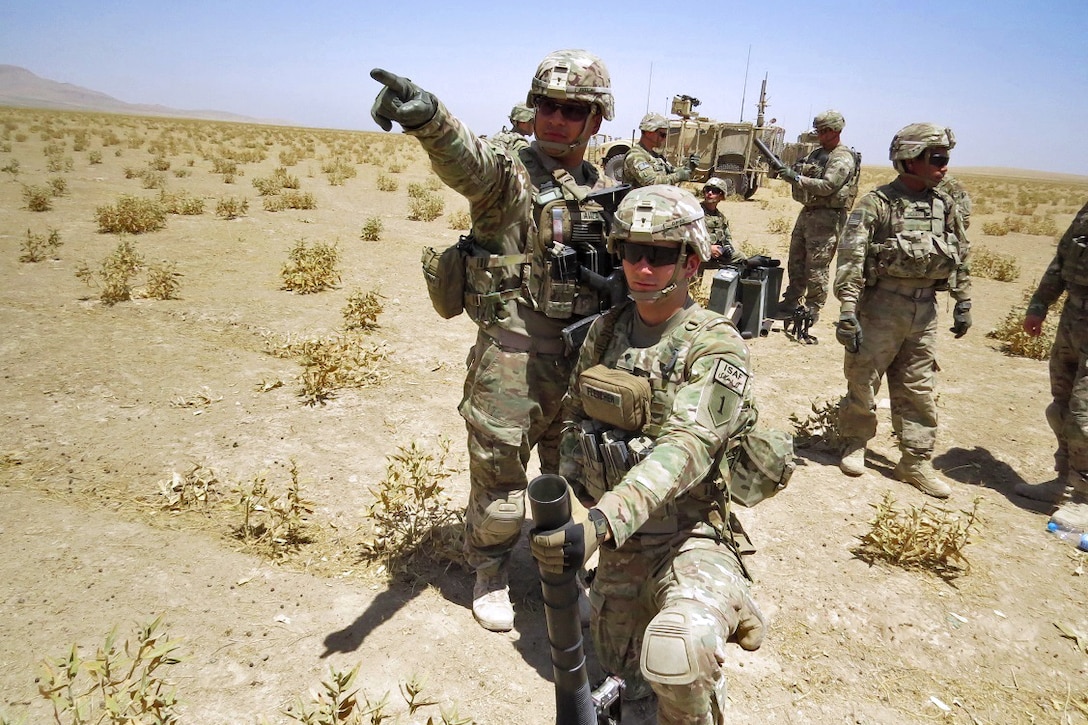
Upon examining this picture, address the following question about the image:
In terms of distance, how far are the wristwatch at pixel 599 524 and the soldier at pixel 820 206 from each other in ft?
21.4

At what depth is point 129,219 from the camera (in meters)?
10.3

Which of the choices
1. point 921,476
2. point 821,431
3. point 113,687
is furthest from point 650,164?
point 113,687

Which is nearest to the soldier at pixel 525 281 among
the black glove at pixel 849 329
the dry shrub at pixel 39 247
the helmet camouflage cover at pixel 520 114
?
the black glove at pixel 849 329

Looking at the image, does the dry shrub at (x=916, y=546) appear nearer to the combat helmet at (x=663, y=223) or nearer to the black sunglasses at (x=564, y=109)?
the combat helmet at (x=663, y=223)

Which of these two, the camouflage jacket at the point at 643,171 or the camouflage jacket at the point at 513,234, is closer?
the camouflage jacket at the point at 513,234

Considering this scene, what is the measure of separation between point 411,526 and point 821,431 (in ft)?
12.6

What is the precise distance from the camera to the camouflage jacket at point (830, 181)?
7.72 m

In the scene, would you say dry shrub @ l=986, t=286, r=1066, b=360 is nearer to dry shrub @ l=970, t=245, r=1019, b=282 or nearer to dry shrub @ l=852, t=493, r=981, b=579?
dry shrub @ l=970, t=245, r=1019, b=282

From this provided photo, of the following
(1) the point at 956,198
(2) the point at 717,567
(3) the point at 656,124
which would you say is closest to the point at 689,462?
(2) the point at 717,567

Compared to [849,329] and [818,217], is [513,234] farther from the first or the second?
[818,217]

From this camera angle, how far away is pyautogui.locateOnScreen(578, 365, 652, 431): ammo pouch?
225 cm

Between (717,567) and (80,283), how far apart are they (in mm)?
8450

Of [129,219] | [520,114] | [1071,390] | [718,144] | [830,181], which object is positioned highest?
[718,144]

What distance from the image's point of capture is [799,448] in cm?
533
